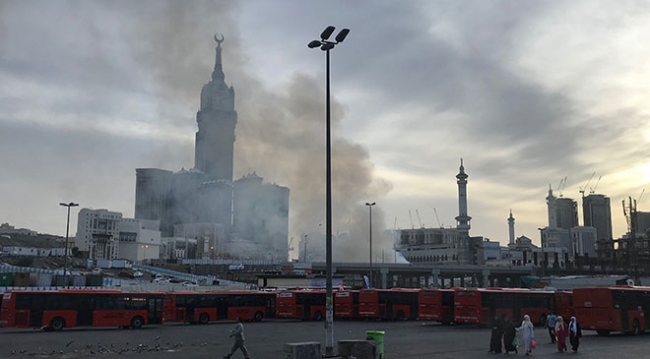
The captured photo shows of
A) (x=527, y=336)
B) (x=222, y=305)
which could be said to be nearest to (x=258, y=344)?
(x=527, y=336)

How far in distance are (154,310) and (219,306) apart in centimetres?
682

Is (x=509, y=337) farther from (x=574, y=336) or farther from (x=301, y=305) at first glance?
(x=301, y=305)

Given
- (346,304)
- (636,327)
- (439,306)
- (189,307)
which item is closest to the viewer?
(636,327)

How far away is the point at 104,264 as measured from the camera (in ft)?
437

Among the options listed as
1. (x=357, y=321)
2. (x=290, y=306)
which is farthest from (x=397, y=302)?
(x=290, y=306)

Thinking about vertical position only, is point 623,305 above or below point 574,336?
above

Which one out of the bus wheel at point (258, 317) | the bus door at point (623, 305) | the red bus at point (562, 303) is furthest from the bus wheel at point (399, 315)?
the bus door at point (623, 305)

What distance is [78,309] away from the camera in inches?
1569

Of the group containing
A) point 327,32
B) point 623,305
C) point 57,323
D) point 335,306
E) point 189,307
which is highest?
point 327,32

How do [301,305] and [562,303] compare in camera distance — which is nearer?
[562,303]

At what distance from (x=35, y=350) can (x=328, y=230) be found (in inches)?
608

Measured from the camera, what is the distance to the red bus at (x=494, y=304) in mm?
40969

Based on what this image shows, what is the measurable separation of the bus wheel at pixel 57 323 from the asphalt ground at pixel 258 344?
1.83 meters

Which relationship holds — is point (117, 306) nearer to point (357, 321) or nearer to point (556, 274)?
point (357, 321)
